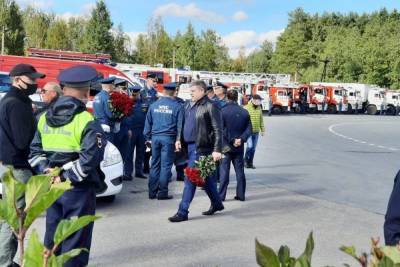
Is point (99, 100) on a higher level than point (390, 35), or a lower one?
lower

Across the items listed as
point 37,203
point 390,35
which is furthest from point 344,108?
point 37,203

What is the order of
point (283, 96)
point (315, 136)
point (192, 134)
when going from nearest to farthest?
point (192, 134), point (315, 136), point (283, 96)

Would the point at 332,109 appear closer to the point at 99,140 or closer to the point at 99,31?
the point at 99,31

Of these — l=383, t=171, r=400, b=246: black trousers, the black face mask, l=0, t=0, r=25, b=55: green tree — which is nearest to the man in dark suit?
the black face mask

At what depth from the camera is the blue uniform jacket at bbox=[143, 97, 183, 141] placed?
25.5 ft

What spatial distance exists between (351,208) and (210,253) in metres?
3.14

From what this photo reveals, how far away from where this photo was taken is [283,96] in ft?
129

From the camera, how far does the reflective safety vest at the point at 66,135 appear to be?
380 cm

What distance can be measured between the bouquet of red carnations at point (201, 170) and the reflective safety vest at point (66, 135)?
2.80 meters

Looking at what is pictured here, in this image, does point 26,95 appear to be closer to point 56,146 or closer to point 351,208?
point 56,146

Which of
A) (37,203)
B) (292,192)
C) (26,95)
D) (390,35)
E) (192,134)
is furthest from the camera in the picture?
(390,35)

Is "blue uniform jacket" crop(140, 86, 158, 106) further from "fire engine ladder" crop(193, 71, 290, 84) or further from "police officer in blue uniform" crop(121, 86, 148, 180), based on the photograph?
"fire engine ladder" crop(193, 71, 290, 84)

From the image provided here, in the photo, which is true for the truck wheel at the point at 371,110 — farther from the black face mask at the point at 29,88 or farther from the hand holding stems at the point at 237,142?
the black face mask at the point at 29,88

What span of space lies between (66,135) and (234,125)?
4.70 metres
